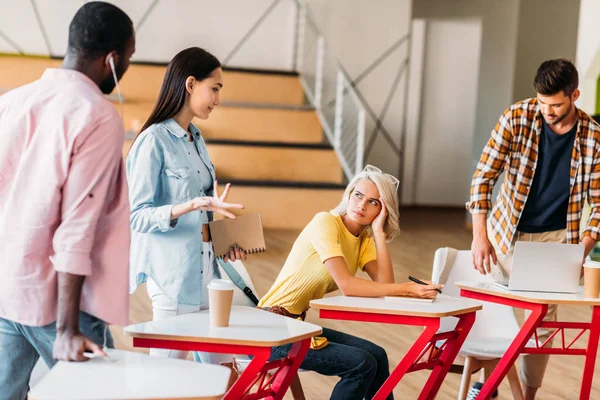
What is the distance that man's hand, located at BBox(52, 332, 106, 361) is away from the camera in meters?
1.73

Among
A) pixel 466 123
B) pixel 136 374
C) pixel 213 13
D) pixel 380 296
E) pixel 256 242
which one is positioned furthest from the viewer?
pixel 466 123

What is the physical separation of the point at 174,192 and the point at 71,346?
0.89m

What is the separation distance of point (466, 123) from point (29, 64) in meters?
5.39

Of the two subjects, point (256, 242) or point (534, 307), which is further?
point (534, 307)

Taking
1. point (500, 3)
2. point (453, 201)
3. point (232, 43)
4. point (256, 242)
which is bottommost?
point (453, 201)

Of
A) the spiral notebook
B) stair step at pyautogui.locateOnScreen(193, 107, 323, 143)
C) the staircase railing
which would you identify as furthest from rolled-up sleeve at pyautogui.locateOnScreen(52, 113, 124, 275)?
the staircase railing

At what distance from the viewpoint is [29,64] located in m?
9.31

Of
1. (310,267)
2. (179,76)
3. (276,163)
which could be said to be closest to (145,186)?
(179,76)

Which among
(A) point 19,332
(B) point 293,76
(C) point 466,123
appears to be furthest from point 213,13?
(A) point 19,332

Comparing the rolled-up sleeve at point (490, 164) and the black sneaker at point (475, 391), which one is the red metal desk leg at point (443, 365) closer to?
the black sneaker at point (475, 391)

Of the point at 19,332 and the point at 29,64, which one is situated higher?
the point at 29,64

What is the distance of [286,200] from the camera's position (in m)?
8.39

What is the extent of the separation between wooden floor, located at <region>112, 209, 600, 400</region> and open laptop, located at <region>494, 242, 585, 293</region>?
0.95 metres

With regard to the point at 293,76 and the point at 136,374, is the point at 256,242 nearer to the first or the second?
the point at 136,374
